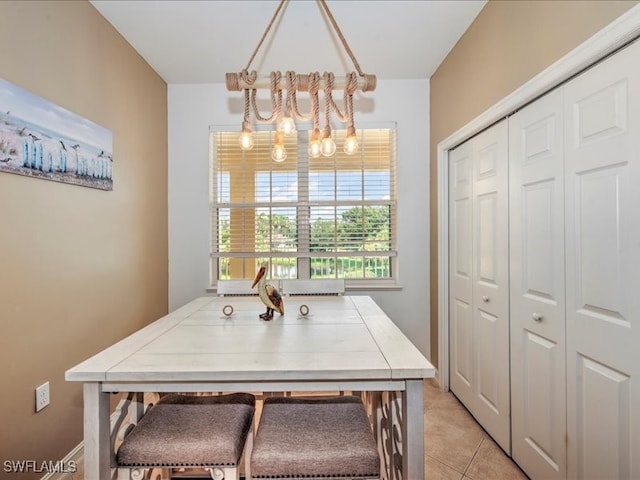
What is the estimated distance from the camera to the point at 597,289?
128 cm

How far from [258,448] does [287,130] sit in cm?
137

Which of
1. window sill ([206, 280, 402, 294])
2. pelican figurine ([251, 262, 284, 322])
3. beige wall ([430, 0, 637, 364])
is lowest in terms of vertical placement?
window sill ([206, 280, 402, 294])

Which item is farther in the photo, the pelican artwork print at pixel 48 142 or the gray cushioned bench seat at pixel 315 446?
the pelican artwork print at pixel 48 142

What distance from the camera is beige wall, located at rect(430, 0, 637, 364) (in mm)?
1343

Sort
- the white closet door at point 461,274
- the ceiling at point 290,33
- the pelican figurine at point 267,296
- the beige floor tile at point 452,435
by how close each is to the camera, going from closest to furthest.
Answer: the pelican figurine at point 267,296, the beige floor tile at point 452,435, the ceiling at point 290,33, the white closet door at point 461,274

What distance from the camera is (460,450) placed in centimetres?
194

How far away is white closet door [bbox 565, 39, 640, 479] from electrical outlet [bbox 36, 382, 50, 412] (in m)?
2.43

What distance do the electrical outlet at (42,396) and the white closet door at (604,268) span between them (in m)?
2.43

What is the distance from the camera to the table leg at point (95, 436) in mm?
1039

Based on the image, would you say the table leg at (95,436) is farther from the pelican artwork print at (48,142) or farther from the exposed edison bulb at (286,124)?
the exposed edison bulb at (286,124)

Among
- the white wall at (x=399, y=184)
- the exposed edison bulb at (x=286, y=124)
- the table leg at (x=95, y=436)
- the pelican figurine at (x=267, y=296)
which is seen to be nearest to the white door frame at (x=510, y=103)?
the white wall at (x=399, y=184)

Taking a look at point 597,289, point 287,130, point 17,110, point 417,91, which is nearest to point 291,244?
point 287,130

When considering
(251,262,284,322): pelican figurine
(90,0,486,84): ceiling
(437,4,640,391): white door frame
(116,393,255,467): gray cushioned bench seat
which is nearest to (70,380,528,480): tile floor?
(437,4,640,391): white door frame

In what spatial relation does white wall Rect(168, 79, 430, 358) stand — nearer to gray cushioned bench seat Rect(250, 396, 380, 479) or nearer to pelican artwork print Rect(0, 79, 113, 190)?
pelican artwork print Rect(0, 79, 113, 190)
